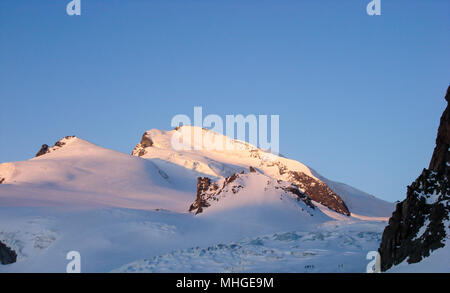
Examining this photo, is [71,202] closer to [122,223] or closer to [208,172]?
[122,223]

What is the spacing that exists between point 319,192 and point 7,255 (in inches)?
2652

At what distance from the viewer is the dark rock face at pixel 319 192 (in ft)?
293

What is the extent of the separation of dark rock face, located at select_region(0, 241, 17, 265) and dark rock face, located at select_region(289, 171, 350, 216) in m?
59.9

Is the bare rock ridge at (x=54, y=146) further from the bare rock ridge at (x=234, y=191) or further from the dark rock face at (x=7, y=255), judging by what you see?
the dark rock face at (x=7, y=255)

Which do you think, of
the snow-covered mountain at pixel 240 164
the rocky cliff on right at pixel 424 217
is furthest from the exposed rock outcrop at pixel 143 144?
the rocky cliff on right at pixel 424 217

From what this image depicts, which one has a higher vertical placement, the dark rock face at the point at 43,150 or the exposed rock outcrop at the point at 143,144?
the exposed rock outcrop at the point at 143,144

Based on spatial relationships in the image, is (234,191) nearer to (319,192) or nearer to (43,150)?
(319,192)

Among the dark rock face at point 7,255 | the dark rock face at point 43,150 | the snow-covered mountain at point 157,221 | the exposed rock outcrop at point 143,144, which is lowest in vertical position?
the dark rock face at point 7,255

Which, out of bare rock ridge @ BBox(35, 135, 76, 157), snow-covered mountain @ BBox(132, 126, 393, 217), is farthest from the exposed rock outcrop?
bare rock ridge @ BBox(35, 135, 76, 157)

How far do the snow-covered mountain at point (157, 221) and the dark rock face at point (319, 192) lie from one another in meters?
2.06

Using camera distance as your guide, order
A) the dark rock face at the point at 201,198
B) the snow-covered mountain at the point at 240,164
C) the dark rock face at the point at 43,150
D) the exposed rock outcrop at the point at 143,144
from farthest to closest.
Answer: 1. the exposed rock outcrop at the point at 143,144
2. the dark rock face at the point at 43,150
3. the snow-covered mountain at the point at 240,164
4. the dark rock face at the point at 201,198

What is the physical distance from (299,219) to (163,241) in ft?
41.8

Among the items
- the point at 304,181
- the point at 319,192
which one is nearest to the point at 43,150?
the point at 304,181
